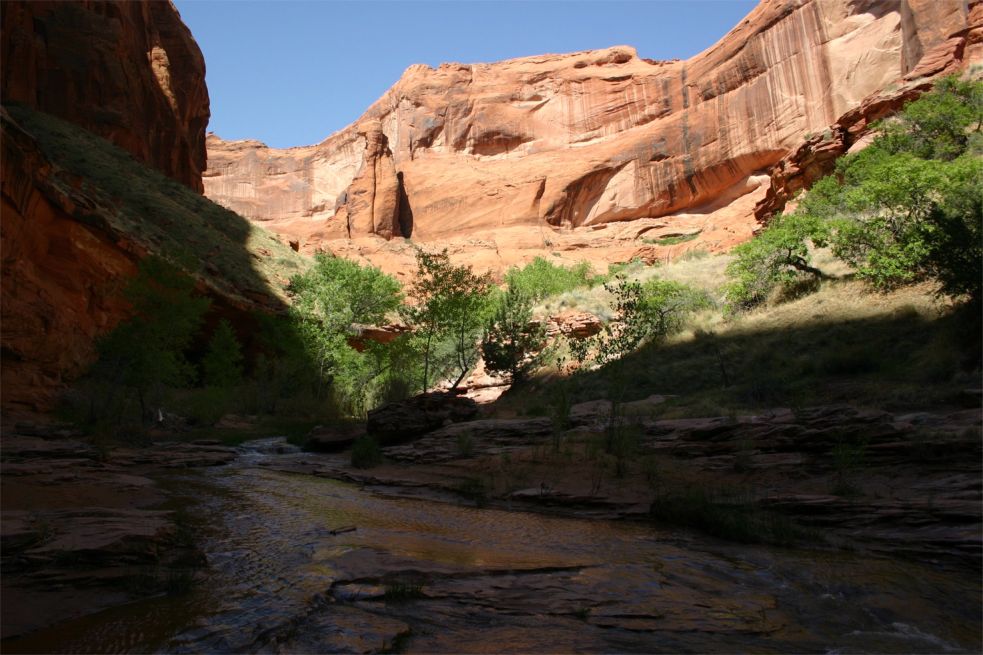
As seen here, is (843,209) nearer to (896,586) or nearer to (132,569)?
(896,586)

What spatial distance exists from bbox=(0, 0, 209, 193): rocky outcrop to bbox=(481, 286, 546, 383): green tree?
31.7 meters

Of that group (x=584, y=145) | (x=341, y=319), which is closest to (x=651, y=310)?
(x=341, y=319)

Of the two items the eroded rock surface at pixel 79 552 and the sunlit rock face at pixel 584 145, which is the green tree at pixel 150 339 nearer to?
the eroded rock surface at pixel 79 552

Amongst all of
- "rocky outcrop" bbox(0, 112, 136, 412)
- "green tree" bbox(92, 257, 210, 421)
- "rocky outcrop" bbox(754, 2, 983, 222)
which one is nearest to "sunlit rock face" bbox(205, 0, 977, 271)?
"rocky outcrop" bbox(754, 2, 983, 222)

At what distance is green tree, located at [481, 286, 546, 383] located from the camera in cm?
2380

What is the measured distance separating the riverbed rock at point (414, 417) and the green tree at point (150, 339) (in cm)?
695

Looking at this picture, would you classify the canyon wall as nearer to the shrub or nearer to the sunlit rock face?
the shrub

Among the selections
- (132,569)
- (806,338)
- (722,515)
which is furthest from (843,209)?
(132,569)

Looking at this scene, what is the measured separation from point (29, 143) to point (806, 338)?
2486cm

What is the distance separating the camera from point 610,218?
5919cm

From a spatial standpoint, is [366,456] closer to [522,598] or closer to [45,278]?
[522,598]

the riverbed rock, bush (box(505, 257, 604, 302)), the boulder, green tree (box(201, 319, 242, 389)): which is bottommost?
the boulder

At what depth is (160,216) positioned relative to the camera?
100ft

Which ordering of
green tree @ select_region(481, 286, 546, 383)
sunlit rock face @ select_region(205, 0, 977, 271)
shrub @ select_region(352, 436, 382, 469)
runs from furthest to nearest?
sunlit rock face @ select_region(205, 0, 977, 271) < green tree @ select_region(481, 286, 546, 383) < shrub @ select_region(352, 436, 382, 469)
